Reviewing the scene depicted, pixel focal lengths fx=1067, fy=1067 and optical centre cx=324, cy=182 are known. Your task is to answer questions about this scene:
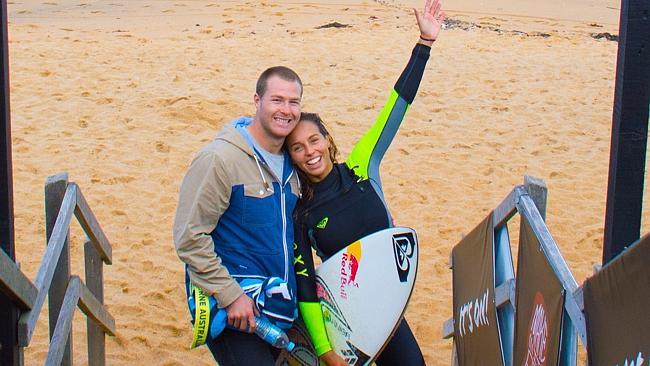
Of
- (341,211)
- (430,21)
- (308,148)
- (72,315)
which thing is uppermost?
(430,21)

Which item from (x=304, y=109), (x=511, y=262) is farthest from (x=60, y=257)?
(x=304, y=109)

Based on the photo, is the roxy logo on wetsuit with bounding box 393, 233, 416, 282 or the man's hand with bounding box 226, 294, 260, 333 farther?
the roxy logo on wetsuit with bounding box 393, 233, 416, 282

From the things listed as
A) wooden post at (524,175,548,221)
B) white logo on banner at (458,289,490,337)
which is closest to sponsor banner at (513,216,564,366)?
wooden post at (524,175,548,221)

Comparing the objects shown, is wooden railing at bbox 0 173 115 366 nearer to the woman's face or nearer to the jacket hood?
the jacket hood

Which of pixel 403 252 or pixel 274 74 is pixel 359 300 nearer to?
pixel 403 252

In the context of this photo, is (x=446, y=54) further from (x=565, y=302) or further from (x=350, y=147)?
(x=565, y=302)

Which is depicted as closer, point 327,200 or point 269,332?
point 269,332

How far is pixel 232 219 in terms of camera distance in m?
3.84

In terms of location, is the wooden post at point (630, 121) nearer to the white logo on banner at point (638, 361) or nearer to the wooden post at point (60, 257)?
the white logo on banner at point (638, 361)

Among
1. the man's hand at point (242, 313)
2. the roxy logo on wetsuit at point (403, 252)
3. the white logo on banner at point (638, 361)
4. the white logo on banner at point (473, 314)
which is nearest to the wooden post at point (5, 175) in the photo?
the man's hand at point (242, 313)

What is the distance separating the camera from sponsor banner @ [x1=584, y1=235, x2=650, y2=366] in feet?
8.05

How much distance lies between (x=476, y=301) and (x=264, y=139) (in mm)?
1366

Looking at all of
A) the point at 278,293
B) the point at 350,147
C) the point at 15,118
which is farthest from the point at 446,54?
the point at 278,293

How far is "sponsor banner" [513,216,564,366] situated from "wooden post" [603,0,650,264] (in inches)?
15.4
